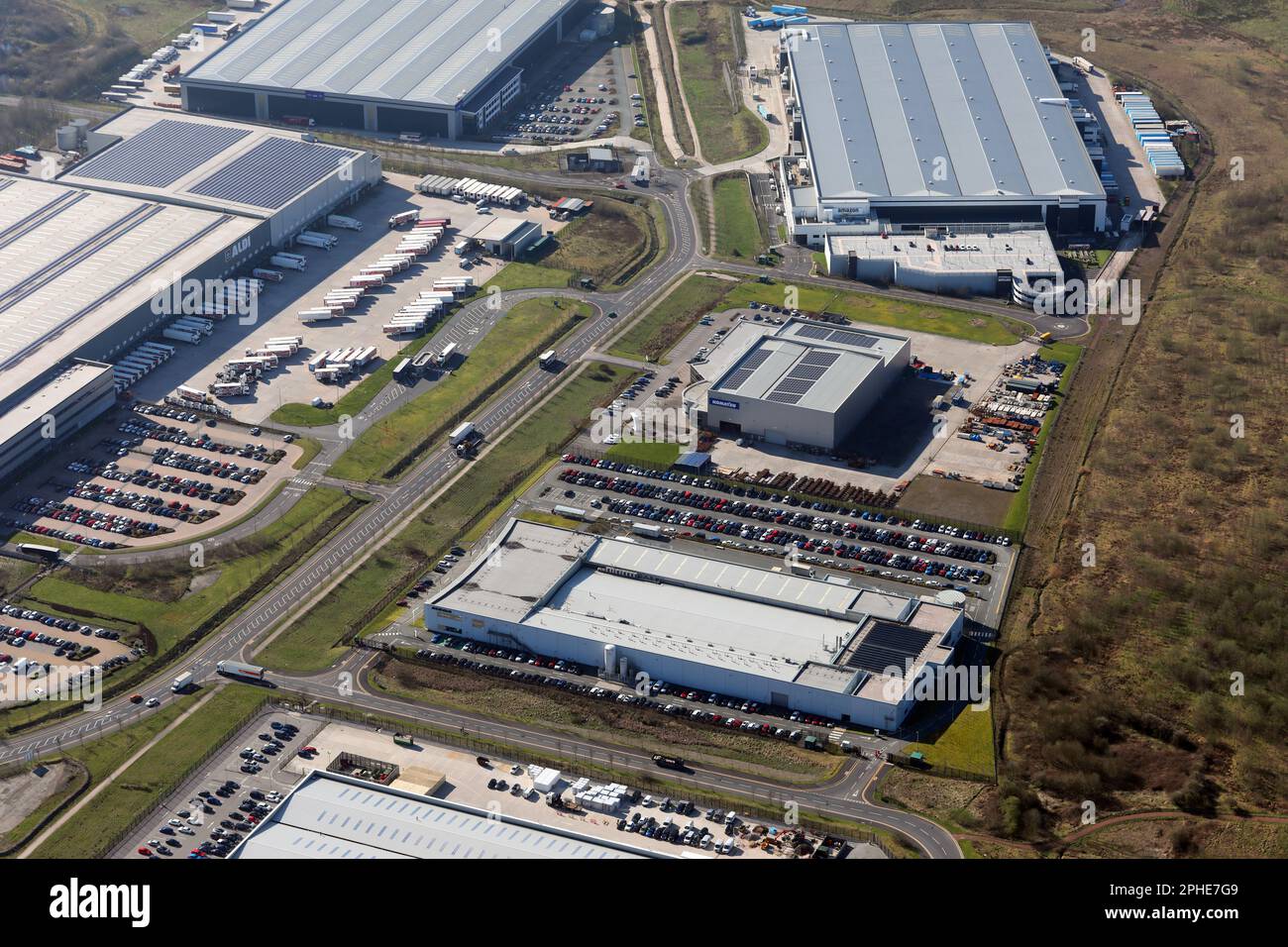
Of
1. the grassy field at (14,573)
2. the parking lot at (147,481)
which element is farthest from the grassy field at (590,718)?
the grassy field at (14,573)

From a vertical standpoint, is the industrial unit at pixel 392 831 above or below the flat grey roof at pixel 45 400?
below

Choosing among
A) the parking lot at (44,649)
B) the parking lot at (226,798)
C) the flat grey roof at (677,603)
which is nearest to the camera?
the parking lot at (226,798)

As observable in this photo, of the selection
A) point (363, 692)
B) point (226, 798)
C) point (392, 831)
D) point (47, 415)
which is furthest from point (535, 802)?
point (47, 415)

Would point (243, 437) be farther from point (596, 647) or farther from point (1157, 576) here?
point (1157, 576)

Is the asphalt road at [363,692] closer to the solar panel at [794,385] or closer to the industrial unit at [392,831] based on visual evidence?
the industrial unit at [392,831]

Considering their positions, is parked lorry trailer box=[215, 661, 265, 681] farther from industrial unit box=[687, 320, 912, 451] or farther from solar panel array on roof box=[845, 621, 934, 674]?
industrial unit box=[687, 320, 912, 451]
